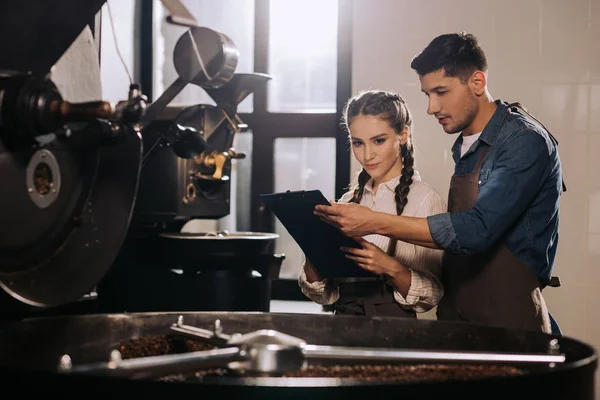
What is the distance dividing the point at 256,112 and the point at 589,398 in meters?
3.13

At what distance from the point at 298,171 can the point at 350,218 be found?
6.66ft

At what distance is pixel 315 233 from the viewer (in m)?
1.84

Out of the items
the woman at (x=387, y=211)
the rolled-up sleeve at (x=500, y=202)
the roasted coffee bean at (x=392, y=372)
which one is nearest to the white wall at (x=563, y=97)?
the woman at (x=387, y=211)

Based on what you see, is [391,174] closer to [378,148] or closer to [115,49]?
[378,148]

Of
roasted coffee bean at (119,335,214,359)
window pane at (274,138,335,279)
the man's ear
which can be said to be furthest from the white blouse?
window pane at (274,138,335,279)

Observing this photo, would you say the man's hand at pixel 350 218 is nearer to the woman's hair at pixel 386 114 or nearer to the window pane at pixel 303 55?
the woman's hair at pixel 386 114

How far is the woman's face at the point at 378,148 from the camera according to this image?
2225mm

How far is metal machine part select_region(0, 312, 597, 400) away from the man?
0.67 metres

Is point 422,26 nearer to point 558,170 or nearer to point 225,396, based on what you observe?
point 558,170

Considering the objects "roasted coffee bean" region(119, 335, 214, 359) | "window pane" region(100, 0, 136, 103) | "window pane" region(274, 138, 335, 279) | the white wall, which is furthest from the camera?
"window pane" region(274, 138, 335, 279)

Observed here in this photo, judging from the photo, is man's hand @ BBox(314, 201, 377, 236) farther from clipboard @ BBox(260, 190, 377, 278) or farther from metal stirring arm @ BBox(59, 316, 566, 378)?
metal stirring arm @ BBox(59, 316, 566, 378)

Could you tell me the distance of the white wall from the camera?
141 inches

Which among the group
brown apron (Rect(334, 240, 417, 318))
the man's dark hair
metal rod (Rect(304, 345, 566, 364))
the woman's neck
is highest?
the man's dark hair

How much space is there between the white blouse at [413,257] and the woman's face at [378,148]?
0.03 m
